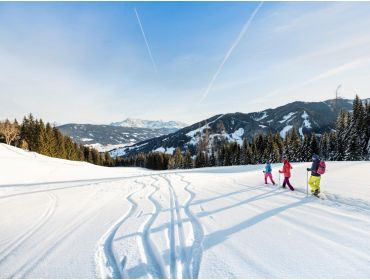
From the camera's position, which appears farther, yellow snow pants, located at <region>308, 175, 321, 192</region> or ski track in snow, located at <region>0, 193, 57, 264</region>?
yellow snow pants, located at <region>308, 175, 321, 192</region>

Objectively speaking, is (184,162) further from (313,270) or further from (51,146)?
(313,270)

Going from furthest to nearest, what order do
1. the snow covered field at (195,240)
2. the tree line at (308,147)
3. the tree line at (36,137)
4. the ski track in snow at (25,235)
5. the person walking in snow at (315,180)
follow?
1. the tree line at (36,137)
2. the tree line at (308,147)
3. the person walking in snow at (315,180)
4. the ski track in snow at (25,235)
5. the snow covered field at (195,240)

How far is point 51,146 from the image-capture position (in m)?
72.8

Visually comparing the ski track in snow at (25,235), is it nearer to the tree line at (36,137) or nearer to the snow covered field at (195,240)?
the snow covered field at (195,240)

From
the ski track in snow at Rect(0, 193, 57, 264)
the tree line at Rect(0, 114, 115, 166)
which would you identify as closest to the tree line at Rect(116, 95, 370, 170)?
the tree line at Rect(0, 114, 115, 166)

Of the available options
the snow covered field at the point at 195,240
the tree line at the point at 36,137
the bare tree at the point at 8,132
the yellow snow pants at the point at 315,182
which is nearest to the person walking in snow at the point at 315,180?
the yellow snow pants at the point at 315,182

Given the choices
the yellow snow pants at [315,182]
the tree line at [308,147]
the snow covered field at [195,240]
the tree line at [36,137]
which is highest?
the tree line at [36,137]

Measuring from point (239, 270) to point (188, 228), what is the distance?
2685mm

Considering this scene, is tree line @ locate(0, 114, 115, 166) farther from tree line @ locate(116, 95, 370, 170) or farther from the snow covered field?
the snow covered field

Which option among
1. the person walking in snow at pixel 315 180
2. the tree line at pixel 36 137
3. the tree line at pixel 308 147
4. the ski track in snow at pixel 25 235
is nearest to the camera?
the ski track in snow at pixel 25 235

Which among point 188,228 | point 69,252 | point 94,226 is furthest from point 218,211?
point 69,252

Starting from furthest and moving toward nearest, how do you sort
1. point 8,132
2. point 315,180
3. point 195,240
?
point 8,132
point 315,180
point 195,240

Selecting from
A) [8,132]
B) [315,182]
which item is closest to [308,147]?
[315,182]

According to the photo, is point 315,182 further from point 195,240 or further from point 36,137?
point 36,137
